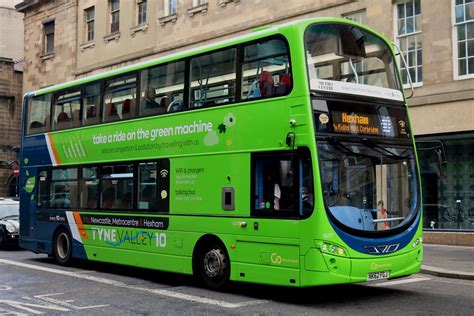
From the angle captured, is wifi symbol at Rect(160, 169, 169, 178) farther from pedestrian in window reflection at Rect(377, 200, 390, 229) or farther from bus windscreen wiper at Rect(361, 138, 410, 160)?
pedestrian in window reflection at Rect(377, 200, 390, 229)

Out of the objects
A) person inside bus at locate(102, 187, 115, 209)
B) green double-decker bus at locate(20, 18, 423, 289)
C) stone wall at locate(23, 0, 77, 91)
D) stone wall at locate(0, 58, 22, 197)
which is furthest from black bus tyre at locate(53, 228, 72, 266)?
stone wall at locate(0, 58, 22, 197)

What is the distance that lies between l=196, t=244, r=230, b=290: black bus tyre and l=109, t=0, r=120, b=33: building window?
864 inches

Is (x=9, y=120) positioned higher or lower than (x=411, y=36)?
Result: higher

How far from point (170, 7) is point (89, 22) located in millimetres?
7093

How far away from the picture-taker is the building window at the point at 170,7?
89.9 feet

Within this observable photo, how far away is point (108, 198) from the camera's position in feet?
42.6

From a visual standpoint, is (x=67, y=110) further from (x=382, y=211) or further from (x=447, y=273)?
(x=447, y=273)

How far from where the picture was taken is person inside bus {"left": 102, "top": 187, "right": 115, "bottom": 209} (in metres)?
12.9

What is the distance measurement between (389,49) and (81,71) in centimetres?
2511

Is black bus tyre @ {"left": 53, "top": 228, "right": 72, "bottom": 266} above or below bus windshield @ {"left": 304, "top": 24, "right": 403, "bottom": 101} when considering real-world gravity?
below

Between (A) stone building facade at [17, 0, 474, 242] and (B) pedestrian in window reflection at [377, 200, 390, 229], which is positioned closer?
(B) pedestrian in window reflection at [377, 200, 390, 229]

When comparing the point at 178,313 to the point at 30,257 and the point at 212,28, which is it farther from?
the point at 212,28

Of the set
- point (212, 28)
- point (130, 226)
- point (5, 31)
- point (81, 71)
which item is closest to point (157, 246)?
point (130, 226)

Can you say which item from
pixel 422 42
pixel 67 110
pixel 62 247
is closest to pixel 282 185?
pixel 67 110
